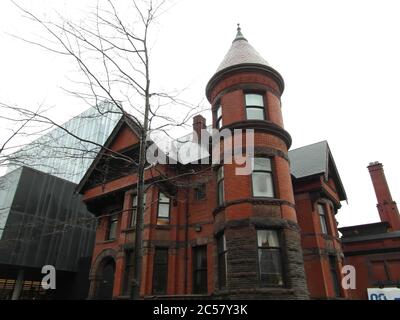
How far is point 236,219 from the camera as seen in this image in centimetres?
1179

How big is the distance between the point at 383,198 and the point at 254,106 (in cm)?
2258

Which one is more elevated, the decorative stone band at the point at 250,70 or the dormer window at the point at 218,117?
the decorative stone band at the point at 250,70

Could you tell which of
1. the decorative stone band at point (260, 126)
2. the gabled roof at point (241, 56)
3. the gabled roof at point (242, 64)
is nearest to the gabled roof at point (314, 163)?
the decorative stone band at point (260, 126)

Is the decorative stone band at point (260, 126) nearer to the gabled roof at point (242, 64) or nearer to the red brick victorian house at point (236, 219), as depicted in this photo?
the red brick victorian house at point (236, 219)

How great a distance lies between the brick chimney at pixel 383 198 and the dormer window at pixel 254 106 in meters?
21.8

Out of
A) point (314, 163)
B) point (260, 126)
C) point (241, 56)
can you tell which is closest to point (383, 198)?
point (314, 163)

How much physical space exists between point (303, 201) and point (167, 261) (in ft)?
25.7

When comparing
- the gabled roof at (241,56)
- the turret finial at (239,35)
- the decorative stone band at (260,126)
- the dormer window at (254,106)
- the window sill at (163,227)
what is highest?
the turret finial at (239,35)

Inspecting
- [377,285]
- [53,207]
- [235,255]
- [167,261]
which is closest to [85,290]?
[53,207]

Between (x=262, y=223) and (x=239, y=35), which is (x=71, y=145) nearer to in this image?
(x=262, y=223)

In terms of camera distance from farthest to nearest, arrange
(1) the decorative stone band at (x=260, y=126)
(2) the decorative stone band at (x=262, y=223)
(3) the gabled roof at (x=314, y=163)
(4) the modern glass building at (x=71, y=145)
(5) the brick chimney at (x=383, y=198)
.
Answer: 1. (5) the brick chimney at (x=383, y=198)
2. (3) the gabled roof at (x=314, y=163)
3. (1) the decorative stone band at (x=260, y=126)
4. (2) the decorative stone band at (x=262, y=223)
5. (4) the modern glass building at (x=71, y=145)

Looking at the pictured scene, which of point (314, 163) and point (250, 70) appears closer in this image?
point (250, 70)

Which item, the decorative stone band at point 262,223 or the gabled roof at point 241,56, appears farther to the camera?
the gabled roof at point 241,56

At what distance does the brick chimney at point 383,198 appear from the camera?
1100 inches
